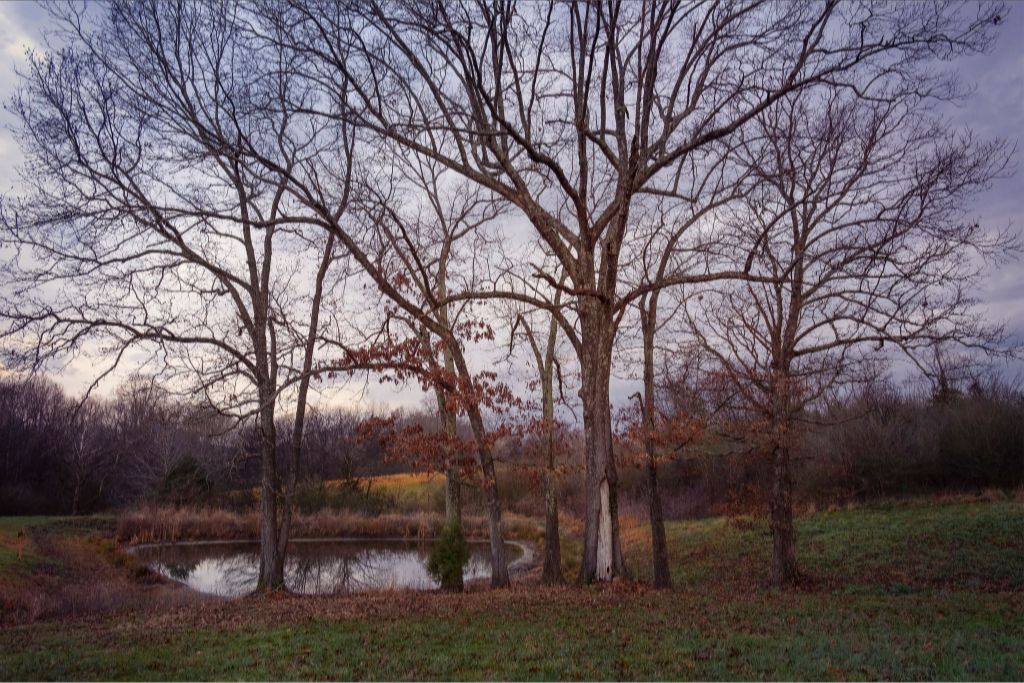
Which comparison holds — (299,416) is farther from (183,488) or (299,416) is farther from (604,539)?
(183,488)

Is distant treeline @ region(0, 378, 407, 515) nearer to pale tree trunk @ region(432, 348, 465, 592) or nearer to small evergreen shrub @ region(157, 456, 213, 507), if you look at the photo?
small evergreen shrub @ region(157, 456, 213, 507)

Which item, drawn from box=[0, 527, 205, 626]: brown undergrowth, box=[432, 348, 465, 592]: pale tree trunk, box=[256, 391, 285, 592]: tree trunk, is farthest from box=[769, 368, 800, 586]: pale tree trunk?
box=[0, 527, 205, 626]: brown undergrowth

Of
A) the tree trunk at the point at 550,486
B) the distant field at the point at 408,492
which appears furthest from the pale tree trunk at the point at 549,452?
the distant field at the point at 408,492

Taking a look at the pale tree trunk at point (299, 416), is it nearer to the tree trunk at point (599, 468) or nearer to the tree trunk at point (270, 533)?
the tree trunk at point (270, 533)

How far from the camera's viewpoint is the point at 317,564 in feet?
91.1

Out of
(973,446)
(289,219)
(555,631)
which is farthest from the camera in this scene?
(973,446)

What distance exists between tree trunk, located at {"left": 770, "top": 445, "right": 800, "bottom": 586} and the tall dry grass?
19.5m

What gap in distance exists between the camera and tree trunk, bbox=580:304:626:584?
12.7m

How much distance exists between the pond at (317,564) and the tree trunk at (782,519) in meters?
8.52

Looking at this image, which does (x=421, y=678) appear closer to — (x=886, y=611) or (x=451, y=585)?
(x=886, y=611)

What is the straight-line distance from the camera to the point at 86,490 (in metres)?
40.7

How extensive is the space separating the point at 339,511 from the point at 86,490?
588 inches

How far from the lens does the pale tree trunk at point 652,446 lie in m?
15.5

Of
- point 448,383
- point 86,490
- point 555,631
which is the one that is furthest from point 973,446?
point 86,490
